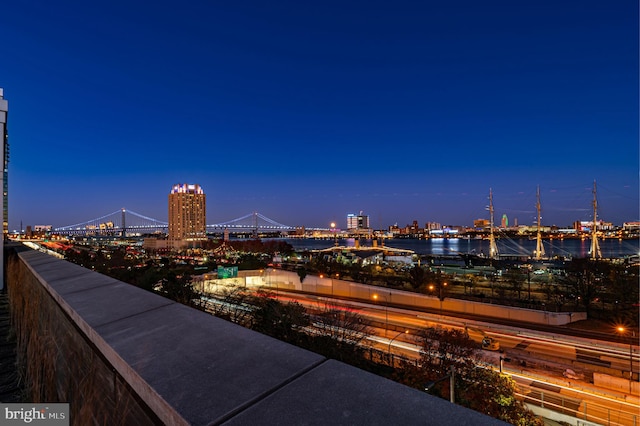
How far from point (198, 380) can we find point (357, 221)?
417 ft

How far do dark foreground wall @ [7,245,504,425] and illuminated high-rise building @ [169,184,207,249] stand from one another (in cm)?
11515

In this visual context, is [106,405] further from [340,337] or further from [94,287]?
[340,337]

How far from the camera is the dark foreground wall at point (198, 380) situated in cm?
71

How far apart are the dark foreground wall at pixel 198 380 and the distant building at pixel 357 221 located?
401ft

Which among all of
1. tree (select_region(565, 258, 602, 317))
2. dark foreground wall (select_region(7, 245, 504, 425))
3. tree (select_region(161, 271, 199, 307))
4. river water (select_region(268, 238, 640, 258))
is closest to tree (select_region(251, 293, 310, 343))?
tree (select_region(161, 271, 199, 307))

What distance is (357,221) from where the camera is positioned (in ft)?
418

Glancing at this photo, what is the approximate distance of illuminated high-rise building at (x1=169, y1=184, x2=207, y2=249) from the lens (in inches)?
4464

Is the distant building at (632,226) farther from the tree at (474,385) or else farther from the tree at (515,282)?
the tree at (474,385)

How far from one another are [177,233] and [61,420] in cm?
11982

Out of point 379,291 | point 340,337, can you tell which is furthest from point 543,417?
point 379,291

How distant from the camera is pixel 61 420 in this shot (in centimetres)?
110

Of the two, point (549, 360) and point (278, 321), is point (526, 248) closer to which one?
point (549, 360)

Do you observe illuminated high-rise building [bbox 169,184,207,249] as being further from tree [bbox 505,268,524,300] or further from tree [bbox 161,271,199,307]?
tree [bbox 161,271,199,307]

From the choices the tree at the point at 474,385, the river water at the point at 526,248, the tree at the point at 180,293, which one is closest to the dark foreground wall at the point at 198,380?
the tree at the point at 180,293
